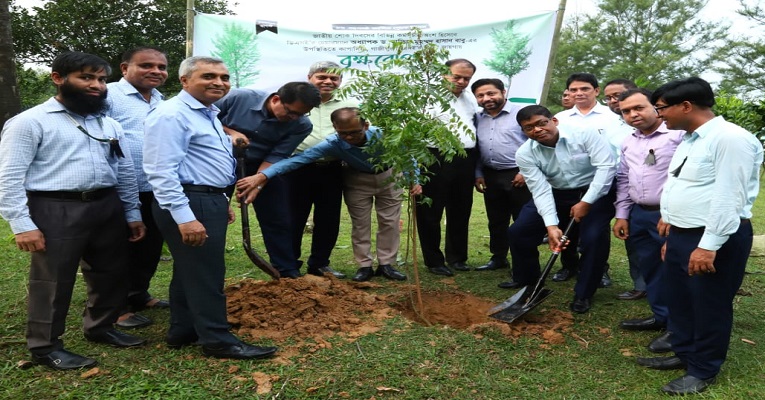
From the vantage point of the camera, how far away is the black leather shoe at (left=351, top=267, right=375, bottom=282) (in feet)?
17.5

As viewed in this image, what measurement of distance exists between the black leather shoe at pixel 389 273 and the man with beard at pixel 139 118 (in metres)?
2.08

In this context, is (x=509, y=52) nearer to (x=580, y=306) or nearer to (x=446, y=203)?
(x=446, y=203)

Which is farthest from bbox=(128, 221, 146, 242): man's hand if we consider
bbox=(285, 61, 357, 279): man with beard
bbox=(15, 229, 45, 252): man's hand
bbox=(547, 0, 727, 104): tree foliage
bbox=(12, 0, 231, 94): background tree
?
bbox=(547, 0, 727, 104): tree foliage

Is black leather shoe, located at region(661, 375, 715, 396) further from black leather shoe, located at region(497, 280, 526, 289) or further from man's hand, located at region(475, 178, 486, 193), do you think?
man's hand, located at region(475, 178, 486, 193)

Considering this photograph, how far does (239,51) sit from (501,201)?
3207 mm

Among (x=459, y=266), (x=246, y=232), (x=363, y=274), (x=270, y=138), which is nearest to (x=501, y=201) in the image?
(x=459, y=266)

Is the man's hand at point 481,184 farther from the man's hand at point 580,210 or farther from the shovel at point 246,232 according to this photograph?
the shovel at point 246,232

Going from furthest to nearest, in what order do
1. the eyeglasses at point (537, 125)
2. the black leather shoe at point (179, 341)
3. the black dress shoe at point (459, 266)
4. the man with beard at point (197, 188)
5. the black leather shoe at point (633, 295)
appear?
the black dress shoe at point (459, 266), the black leather shoe at point (633, 295), the eyeglasses at point (537, 125), the black leather shoe at point (179, 341), the man with beard at point (197, 188)

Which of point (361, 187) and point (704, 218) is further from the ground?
point (704, 218)

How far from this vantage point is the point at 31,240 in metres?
3.04

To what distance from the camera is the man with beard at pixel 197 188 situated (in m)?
2.99

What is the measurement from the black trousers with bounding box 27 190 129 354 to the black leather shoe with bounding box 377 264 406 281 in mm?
2589

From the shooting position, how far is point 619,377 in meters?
3.36

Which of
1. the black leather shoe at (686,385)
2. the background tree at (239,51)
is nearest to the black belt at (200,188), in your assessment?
the black leather shoe at (686,385)
